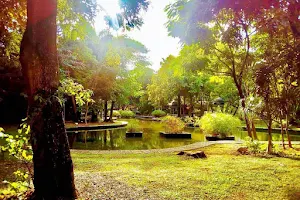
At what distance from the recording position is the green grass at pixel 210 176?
12.1 feet

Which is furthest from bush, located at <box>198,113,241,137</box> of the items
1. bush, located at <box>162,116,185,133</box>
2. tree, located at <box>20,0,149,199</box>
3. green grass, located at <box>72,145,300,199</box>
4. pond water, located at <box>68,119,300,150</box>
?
tree, located at <box>20,0,149,199</box>

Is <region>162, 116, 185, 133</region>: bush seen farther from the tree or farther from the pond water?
the tree

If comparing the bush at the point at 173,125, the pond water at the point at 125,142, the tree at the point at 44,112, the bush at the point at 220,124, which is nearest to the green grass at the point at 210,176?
the tree at the point at 44,112

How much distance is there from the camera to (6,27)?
5672mm

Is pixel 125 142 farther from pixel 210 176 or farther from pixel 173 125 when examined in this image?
pixel 210 176

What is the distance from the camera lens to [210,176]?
183 inches

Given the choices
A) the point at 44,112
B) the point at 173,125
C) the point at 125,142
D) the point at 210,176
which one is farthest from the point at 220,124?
the point at 44,112

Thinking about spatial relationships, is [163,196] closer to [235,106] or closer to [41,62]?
[41,62]

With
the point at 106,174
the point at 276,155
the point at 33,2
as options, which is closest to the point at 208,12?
the point at 33,2

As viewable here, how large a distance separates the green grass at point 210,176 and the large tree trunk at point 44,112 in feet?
4.46

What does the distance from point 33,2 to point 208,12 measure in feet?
8.63

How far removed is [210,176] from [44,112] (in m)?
3.16

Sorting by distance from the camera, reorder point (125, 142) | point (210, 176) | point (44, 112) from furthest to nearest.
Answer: point (125, 142), point (210, 176), point (44, 112)

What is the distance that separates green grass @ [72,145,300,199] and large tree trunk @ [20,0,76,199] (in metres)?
1.36
